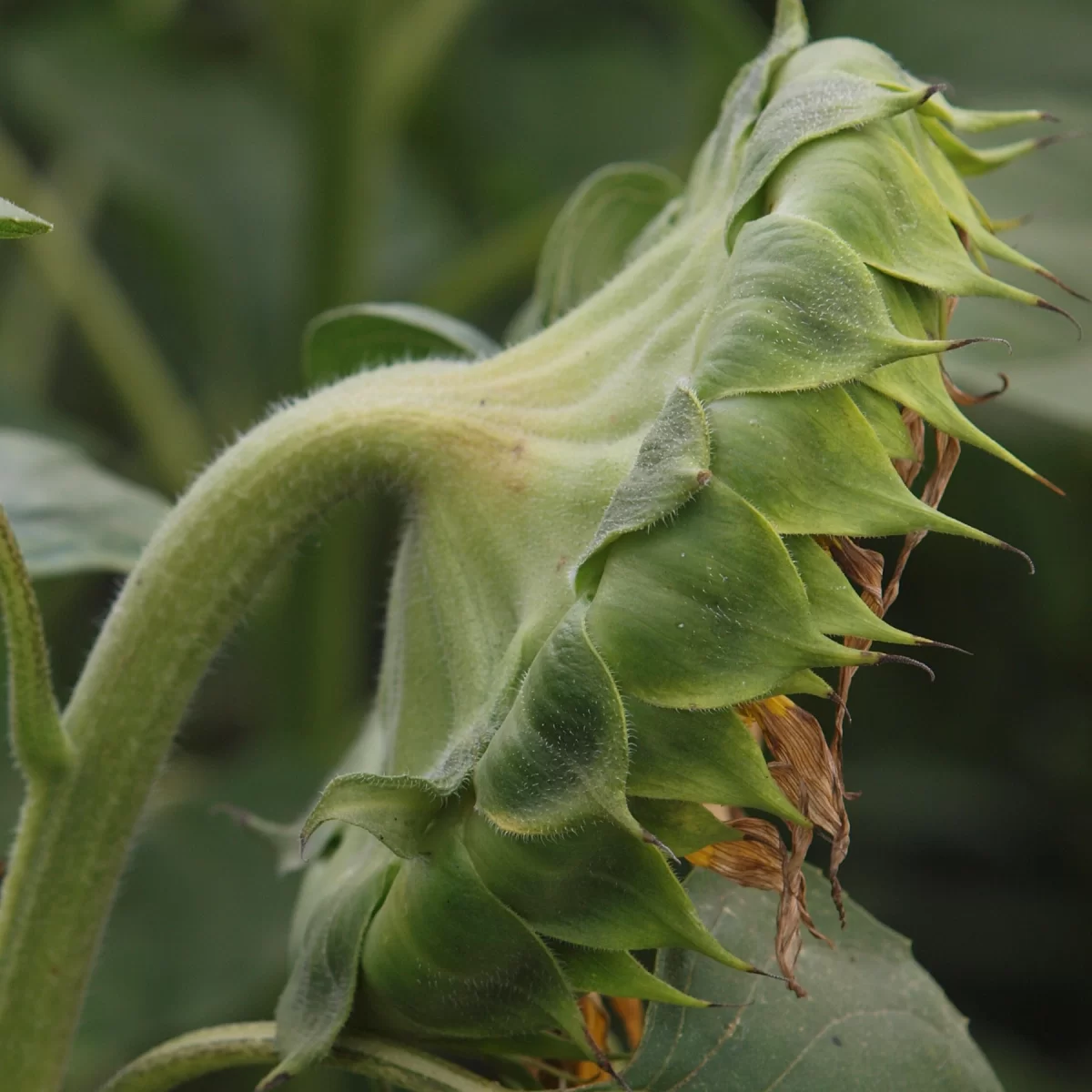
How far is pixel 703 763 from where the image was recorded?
51cm

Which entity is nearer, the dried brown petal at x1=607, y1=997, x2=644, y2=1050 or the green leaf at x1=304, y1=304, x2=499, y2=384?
the dried brown petal at x1=607, y1=997, x2=644, y2=1050

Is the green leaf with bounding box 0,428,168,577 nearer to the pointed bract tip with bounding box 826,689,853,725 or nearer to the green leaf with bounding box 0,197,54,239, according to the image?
the green leaf with bounding box 0,197,54,239

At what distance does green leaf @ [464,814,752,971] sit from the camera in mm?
521

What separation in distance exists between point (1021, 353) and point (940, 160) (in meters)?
0.30

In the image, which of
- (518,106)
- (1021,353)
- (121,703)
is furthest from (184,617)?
(518,106)

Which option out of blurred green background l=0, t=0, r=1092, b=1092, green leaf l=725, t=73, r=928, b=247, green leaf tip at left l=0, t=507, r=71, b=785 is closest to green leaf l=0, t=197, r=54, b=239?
green leaf tip at left l=0, t=507, r=71, b=785

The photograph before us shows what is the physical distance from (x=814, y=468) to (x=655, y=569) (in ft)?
0.23

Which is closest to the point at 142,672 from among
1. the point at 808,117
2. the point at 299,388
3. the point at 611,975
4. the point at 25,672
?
the point at 25,672

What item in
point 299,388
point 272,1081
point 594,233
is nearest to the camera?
point 272,1081

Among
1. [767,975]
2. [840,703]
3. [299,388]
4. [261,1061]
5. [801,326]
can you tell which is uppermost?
[801,326]

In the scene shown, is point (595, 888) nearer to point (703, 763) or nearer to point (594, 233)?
point (703, 763)

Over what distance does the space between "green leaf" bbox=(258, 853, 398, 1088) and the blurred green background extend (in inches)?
30.5

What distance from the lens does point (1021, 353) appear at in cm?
92

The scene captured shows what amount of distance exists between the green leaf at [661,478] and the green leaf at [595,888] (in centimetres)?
9
